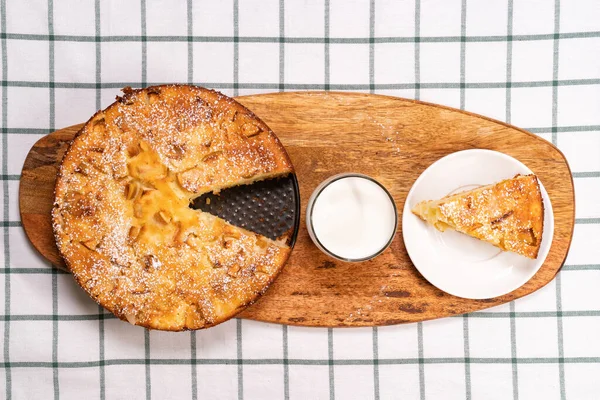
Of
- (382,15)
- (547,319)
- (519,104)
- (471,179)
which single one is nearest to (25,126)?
(382,15)

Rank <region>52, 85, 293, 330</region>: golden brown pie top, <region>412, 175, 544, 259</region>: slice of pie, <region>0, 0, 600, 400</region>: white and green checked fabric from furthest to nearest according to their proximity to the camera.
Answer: <region>0, 0, 600, 400</region>: white and green checked fabric
<region>412, 175, 544, 259</region>: slice of pie
<region>52, 85, 293, 330</region>: golden brown pie top

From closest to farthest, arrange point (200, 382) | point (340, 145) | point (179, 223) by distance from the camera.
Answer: point (179, 223), point (340, 145), point (200, 382)

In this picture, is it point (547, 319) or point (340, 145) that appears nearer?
point (340, 145)

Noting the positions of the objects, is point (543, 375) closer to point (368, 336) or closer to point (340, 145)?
point (368, 336)

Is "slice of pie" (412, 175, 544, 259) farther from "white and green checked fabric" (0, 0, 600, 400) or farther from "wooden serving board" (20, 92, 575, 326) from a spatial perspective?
"white and green checked fabric" (0, 0, 600, 400)

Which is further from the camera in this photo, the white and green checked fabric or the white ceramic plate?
the white and green checked fabric

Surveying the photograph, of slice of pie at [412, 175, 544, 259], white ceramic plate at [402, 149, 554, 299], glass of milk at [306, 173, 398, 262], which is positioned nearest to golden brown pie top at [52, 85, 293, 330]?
glass of milk at [306, 173, 398, 262]

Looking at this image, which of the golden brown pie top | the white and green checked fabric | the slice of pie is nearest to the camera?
the golden brown pie top
